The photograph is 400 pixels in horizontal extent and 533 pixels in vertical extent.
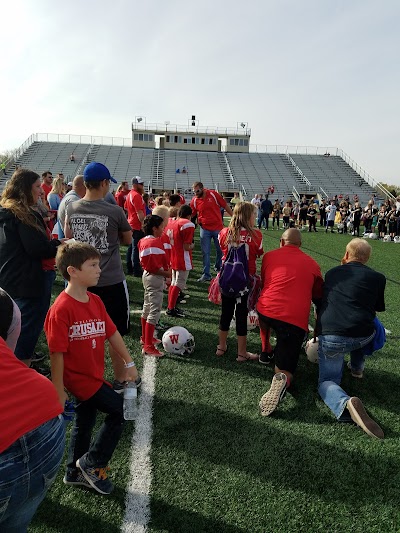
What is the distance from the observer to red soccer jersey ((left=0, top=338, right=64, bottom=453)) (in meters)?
1.44

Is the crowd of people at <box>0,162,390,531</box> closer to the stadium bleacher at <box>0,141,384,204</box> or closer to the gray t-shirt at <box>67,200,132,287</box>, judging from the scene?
the gray t-shirt at <box>67,200,132,287</box>

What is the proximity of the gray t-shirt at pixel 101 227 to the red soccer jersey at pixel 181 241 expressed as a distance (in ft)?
7.83

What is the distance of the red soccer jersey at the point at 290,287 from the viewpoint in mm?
3941

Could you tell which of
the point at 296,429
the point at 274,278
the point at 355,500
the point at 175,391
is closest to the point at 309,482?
the point at 355,500

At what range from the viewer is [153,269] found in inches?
181

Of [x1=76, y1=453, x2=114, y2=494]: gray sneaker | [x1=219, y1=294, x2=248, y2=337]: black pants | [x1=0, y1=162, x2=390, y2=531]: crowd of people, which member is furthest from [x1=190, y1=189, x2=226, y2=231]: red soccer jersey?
[x1=76, y1=453, x2=114, y2=494]: gray sneaker

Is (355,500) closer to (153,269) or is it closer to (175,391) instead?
(175,391)

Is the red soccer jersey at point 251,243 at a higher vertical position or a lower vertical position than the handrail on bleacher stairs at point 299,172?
lower

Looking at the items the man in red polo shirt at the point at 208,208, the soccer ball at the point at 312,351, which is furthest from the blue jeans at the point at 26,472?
the man in red polo shirt at the point at 208,208

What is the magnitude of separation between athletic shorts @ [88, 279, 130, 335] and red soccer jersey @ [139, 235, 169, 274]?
0.92 meters

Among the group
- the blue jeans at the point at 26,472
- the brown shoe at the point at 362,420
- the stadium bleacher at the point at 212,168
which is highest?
the stadium bleacher at the point at 212,168

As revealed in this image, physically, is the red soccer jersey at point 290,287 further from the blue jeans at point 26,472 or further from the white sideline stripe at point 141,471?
the blue jeans at point 26,472

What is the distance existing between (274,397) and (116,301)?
1.66 metres

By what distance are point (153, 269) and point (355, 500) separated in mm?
2958
